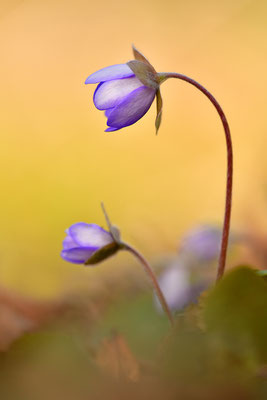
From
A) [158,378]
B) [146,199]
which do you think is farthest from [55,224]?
[158,378]

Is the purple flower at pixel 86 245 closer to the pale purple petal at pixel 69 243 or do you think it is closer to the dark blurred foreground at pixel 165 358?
the pale purple petal at pixel 69 243

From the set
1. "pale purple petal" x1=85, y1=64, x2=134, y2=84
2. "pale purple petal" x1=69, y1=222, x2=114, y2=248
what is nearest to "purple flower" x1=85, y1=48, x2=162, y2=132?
"pale purple petal" x1=85, y1=64, x2=134, y2=84

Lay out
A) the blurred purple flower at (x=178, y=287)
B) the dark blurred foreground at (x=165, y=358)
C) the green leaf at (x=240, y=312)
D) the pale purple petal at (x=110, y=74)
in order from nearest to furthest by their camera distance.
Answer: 1. the dark blurred foreground at (x=165, y=358)
2. the green leaf at (x=240, y=312)
3. the pale purple petal at (x=110, y=74)
4. the blurred purple flower at (x=178, y=287)

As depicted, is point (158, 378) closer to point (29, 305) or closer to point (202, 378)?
point (202, 378)

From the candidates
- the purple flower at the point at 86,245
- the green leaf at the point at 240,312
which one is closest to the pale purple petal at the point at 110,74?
the purple flower at the point at 86,245

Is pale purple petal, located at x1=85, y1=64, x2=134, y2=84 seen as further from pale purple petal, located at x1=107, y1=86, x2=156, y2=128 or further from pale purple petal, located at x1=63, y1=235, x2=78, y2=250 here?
pale purple petal, located at x1=63, y1=235, x2=78, y2=250

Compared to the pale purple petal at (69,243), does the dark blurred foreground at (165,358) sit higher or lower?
lower

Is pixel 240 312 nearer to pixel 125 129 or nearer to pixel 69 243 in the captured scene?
pixel 69 243
